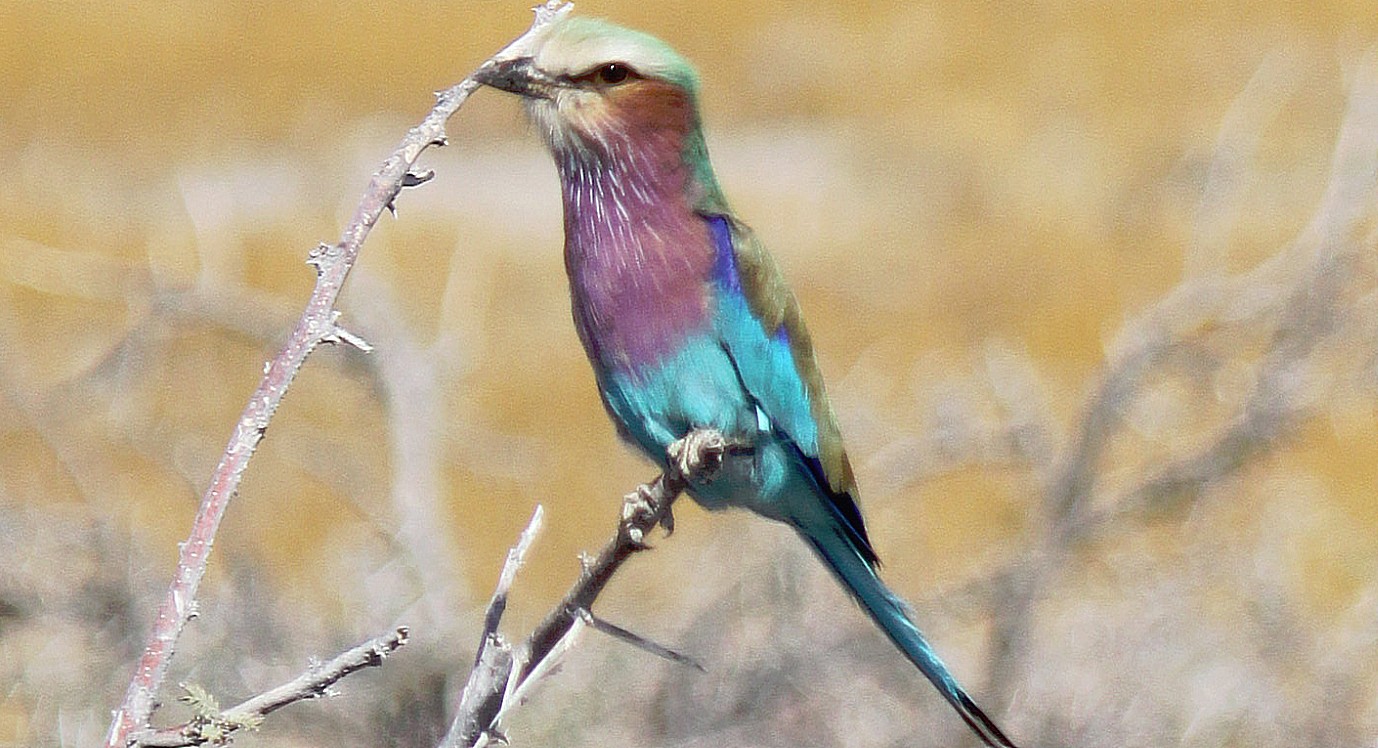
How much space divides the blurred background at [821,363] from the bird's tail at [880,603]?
503mm

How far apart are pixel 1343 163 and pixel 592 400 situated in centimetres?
171

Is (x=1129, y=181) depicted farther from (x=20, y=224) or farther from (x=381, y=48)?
(x=20, y=224)

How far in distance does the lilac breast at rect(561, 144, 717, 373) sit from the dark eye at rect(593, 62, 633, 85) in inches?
3.3

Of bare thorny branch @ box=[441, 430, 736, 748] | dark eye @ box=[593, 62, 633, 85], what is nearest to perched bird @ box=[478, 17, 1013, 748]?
dark eye @ box=[593, 62, 633, 85]

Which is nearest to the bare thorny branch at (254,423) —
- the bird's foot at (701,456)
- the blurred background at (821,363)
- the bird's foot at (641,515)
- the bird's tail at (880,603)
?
the bird's foot at (641,515)

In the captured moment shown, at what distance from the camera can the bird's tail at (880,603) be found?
6.37 ft

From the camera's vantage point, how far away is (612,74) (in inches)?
73.2

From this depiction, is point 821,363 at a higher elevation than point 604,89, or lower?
lower

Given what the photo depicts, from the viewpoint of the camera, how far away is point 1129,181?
4.19m

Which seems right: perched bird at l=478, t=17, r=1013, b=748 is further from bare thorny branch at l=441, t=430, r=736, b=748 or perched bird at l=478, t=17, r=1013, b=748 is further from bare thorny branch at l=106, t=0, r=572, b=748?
bare thorny branch at l=106, t=0, r=572, b=748

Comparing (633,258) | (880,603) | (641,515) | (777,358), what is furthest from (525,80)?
(880,603)

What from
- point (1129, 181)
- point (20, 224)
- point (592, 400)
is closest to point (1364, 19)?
point (1129, 181)

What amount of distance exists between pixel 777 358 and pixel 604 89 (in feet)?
1.14

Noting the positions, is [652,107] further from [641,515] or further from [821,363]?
[821,363]
